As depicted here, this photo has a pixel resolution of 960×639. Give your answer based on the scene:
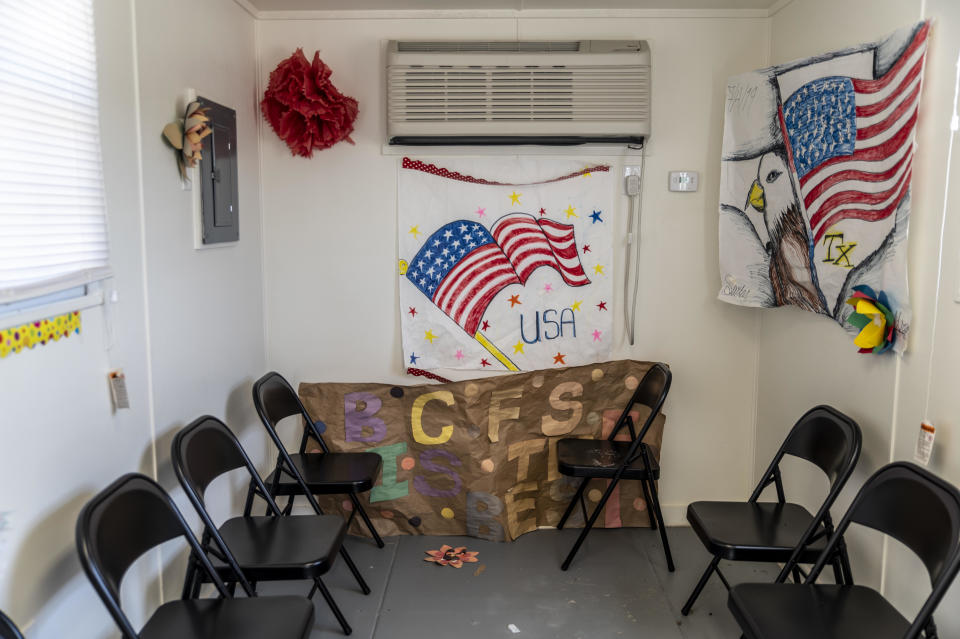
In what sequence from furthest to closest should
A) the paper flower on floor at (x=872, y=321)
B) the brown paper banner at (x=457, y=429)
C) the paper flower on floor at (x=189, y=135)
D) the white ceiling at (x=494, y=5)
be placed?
the brown paper banner at (x=457, y=429), the white ceiling at (x=494, y=5), the paper flower on floor at (x=189, y=135), the paper flower on floor at (x=872, y=321)

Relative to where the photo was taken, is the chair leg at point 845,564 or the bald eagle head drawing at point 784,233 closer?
the chair leg at point 845,564

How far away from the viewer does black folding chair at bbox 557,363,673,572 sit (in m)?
3.02

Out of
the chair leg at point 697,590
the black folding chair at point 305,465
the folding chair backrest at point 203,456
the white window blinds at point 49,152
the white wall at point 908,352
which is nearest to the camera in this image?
the white window blinds at point 49,152

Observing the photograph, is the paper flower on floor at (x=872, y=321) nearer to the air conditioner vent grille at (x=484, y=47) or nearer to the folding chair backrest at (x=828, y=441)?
the folding chair backrest at (x=828, y=441)

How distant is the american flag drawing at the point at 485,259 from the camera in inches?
132

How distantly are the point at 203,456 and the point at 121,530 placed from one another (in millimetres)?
546

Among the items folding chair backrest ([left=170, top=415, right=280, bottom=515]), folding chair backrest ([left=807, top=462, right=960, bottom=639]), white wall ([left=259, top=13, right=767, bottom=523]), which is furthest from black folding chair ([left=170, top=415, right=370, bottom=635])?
folding chair backrest ([left=807, top=462, right=960, bottom=639])

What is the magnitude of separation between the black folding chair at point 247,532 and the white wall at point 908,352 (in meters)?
1.75

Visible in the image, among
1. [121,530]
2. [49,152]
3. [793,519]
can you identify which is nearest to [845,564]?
[793,519]

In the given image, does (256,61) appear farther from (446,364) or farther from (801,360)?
(801,360)

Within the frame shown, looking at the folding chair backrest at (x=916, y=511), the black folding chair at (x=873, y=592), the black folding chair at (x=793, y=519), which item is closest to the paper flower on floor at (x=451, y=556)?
the black folding chair at (x=793, y=519)

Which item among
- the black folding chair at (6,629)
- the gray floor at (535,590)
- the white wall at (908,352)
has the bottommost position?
the gray floor at (535,590)

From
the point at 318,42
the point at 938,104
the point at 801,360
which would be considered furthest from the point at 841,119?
the point at 318,42

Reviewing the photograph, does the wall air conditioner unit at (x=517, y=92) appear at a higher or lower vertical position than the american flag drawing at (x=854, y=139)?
higher
